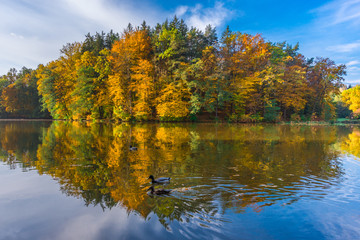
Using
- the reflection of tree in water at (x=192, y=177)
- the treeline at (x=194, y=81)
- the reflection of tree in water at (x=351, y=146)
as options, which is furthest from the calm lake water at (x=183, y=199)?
the treeline at (x=194, y=81)

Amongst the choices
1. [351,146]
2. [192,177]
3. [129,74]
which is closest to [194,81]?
[129,74]

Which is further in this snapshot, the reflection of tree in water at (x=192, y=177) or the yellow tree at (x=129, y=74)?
the yellow tree at (x=129, y=74)

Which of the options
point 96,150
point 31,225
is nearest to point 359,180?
point 31,225

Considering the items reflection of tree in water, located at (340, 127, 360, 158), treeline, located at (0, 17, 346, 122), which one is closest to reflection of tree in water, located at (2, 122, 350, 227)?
reflection of tree in water, located at (340, 127, 360, 158)

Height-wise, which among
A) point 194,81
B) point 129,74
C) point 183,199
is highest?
point 129,74

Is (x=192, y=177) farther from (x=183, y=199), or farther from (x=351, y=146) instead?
(x=351, y=146)

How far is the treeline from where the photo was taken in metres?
33.9

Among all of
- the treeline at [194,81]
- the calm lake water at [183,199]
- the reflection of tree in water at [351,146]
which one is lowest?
the calm lake water at [183,199]

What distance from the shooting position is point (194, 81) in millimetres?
33000

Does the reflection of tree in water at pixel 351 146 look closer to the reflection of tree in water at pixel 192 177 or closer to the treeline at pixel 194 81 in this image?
the reflection of tree in water at pixel 192 177

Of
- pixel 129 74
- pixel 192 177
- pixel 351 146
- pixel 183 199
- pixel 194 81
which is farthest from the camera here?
pixel 129 74

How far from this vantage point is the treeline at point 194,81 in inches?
1335

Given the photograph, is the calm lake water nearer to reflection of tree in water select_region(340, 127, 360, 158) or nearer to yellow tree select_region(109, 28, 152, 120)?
reflection of tree in water select_region(340, 127, 360, 158)

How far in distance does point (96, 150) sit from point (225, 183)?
7193 mm
